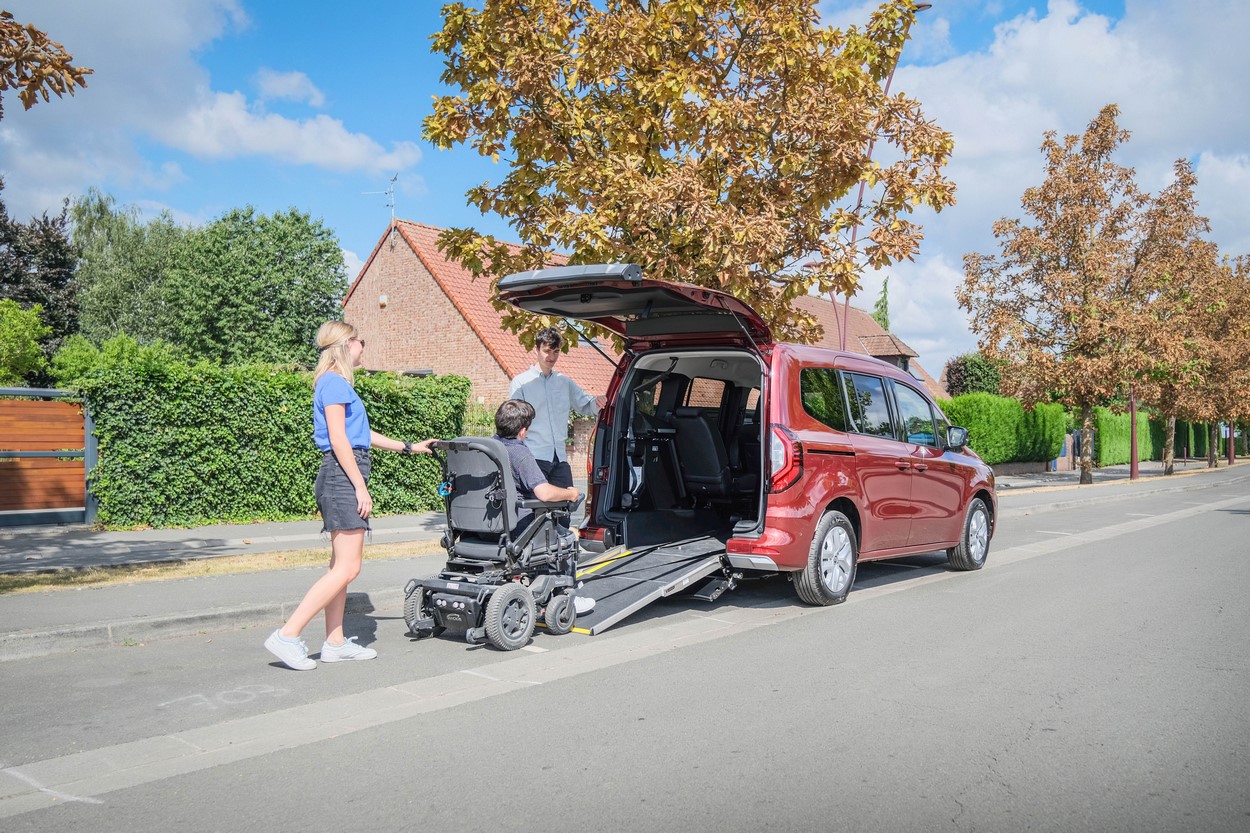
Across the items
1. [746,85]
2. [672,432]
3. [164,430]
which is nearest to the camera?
[672,432]

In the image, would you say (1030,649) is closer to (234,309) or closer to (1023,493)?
(1023,493)

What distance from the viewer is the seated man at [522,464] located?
615 cm

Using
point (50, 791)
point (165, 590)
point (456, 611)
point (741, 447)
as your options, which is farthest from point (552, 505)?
point (165, 590)

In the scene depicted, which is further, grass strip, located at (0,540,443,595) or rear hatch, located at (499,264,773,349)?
grass strip, located at (0,540,443,595)

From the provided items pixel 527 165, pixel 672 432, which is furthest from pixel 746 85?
pixel 672 432

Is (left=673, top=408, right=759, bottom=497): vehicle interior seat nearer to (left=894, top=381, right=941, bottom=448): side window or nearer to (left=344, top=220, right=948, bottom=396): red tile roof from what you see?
(left=894, top=381, right=941, bottom=448): side window

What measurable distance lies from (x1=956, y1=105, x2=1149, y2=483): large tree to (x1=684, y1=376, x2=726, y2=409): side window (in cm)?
2209

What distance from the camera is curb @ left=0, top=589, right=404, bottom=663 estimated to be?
20.0 ft

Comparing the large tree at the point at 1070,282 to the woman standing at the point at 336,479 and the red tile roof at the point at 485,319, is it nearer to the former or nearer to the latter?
the red tile roof at the point at 485,319

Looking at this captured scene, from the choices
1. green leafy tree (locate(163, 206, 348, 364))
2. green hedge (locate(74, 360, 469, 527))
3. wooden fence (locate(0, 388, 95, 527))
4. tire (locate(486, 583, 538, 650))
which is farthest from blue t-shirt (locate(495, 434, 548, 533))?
green leafy tree (locate(163, 206, 348, 364))

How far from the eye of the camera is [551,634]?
256 inches

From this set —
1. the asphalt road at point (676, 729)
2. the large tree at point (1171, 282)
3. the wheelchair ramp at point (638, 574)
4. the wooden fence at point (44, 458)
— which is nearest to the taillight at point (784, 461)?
the wheelchair ramp at point (638, 574)

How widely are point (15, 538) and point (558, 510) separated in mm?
8162

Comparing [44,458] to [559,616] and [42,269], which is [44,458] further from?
[42,269]
